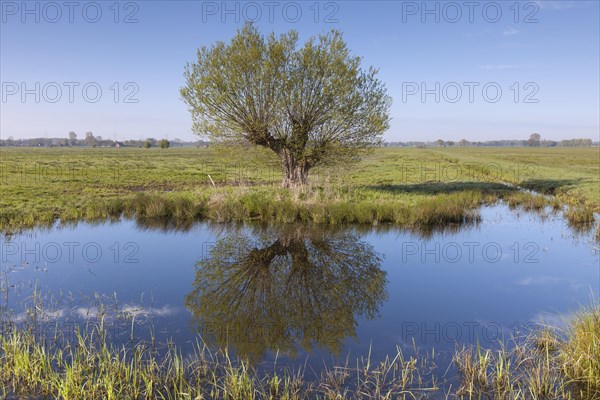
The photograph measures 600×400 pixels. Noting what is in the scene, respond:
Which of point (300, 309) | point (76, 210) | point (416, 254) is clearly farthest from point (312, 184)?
point (300, 309)

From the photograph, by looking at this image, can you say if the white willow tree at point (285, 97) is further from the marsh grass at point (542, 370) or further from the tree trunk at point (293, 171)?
the marsh grass at point (542, 370)

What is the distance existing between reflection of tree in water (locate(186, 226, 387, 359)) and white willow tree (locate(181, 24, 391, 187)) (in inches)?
416

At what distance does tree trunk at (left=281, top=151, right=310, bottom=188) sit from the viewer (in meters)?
28.7

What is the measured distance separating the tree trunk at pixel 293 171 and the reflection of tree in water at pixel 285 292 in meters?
10.4

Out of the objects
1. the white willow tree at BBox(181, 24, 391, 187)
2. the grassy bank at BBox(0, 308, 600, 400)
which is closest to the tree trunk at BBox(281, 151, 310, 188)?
the white willow tree at BBox(181, 24, 391, 187)

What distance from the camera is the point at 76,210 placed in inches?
931

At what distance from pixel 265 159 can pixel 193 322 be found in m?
21.6

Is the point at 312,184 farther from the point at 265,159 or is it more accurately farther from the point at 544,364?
the point at 544,364

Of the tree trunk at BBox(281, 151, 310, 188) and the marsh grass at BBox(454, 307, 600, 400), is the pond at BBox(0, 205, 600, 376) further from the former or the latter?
the tree trunk at BBox(281, 151, 310, 188)

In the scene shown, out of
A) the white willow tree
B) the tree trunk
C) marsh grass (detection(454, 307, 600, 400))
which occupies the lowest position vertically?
marsh grass (detection(454, 307, 600, 400))

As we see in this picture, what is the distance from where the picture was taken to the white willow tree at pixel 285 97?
2581 centimetres

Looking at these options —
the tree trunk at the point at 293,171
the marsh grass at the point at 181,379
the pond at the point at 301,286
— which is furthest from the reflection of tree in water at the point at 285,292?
the tree trunk at the point at 293,171

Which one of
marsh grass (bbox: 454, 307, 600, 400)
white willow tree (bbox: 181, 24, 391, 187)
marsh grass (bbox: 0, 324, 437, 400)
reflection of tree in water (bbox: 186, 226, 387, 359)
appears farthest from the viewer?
white willow tree (bbox: 181, 24, 391, 187)

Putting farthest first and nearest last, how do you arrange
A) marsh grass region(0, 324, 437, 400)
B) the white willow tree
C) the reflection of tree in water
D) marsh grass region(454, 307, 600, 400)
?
1. the white willow tree
2. the reflection of tree in water
3. marsh grass region(454, 307, 600, 400)
4. marsh grass region(0, 324, 437, 400)
